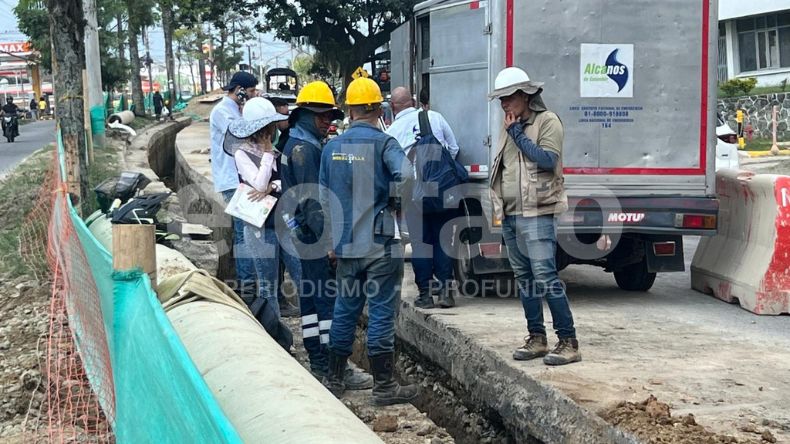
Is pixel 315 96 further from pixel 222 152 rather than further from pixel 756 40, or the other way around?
pixel 756 40

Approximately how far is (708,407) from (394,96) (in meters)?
4.38

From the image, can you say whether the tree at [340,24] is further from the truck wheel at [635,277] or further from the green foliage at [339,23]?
the truck wheel at [635,277]

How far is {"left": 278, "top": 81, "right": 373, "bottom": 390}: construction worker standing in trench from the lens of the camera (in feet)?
20.9

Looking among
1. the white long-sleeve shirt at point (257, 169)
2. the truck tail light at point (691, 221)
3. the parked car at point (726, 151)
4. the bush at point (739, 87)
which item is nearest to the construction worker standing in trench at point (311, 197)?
the white long-sleeve shirt at point (257, 169)

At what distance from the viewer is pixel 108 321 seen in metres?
4.39

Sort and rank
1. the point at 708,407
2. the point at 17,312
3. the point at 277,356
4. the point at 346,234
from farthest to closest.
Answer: the point at 17,312
the point at 346,234
the point at 708,407
the point at 277,356

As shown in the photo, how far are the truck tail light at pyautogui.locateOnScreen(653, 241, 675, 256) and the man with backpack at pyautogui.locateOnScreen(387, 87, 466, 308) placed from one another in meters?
1.85

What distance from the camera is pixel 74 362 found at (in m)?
6.44

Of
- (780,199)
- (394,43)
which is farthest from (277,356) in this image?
(394,43)

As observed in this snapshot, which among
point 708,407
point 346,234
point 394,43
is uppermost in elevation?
point 394,43

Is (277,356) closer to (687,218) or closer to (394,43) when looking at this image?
(687,218)

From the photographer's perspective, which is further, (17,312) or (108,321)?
(17,312)

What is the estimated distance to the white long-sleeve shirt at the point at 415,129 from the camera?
8.30 m

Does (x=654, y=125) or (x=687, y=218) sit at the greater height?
(x=654, y=125)
